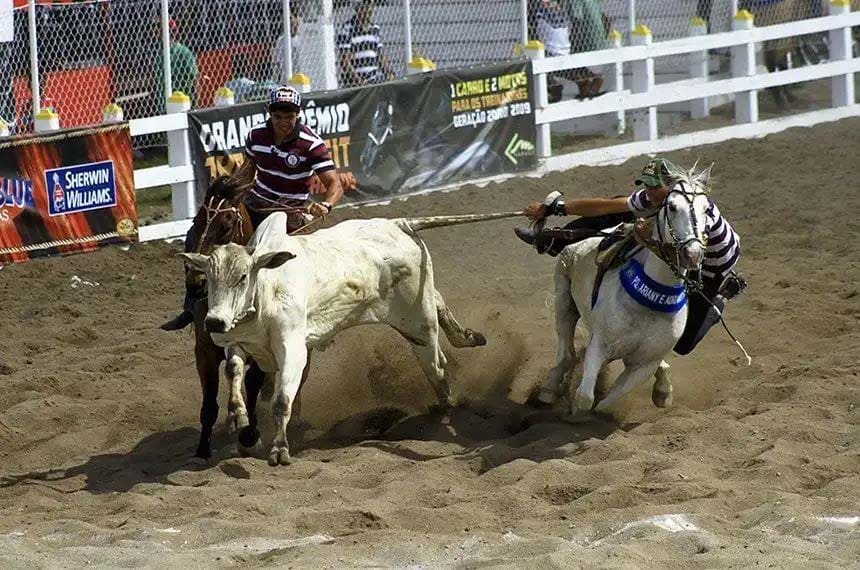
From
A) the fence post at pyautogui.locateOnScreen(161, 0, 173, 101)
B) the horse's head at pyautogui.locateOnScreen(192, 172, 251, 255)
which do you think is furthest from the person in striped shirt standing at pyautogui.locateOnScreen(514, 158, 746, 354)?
the fence post at pyautogui.locateOnScreen(161, 0, 173, 101)

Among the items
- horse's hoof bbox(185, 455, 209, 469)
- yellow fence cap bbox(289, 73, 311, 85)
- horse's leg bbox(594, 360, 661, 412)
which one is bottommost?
horse's hoof bbox(185, 455, 209, 469)

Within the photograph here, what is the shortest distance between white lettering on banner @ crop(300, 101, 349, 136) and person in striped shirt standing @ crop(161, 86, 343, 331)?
19.5ft

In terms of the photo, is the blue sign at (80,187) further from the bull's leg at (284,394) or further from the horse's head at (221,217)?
the bull's leg at (284,394)

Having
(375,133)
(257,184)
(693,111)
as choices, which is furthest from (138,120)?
(693,111)

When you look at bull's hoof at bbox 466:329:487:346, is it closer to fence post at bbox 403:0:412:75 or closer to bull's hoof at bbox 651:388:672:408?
bull's hoof at bbox 651:388:672:408

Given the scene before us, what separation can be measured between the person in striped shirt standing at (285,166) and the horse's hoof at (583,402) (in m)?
1.83

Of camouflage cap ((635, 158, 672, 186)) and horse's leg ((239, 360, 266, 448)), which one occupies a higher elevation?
camouflage cap ((635, 158, 672, 186))

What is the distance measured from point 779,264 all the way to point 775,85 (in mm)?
7488

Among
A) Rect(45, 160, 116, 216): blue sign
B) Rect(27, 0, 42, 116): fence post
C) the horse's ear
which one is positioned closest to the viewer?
the horse's ear

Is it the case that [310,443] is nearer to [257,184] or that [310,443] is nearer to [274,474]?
[274,474]

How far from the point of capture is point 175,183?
14.0 m

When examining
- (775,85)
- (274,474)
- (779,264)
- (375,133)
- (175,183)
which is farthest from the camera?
(775,85)

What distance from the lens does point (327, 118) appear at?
49.5ft

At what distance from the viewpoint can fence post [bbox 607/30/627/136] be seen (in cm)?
1767
